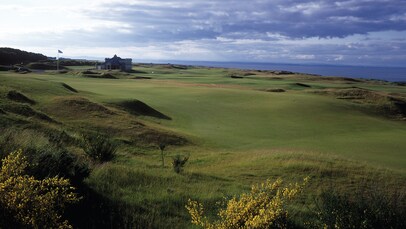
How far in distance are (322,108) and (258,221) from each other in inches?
1358

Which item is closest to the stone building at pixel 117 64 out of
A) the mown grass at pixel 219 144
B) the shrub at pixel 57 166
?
the mown grass at pixel 219 144

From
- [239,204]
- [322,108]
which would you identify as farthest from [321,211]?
[322,108]

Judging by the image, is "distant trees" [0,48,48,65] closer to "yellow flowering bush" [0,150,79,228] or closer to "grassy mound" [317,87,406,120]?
"grassy mound" [317,87,406,120]

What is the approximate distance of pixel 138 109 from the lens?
31.4 metres

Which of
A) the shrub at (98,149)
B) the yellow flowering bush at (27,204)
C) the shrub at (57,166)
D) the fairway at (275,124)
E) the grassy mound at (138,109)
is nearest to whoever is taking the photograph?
the yellow flowering bush at (27,204)

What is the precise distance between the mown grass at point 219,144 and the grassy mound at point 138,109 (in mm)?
653

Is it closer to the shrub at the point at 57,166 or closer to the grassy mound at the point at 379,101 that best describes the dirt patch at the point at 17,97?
the shrub at the point at 57,166

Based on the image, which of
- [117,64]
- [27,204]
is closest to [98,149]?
[27,204]

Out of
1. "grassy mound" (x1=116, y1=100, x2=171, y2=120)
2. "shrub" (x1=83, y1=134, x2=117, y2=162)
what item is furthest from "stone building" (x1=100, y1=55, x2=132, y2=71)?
"shrub" (x1=83, y1=134, x2=117, y2=162)

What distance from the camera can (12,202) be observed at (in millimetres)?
6066

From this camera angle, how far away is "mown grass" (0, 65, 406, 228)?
9.77 metres

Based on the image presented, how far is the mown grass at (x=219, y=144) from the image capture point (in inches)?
384

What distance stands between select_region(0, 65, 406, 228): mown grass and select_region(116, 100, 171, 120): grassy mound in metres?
0.65

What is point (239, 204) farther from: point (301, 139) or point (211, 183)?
point (301, 139)
